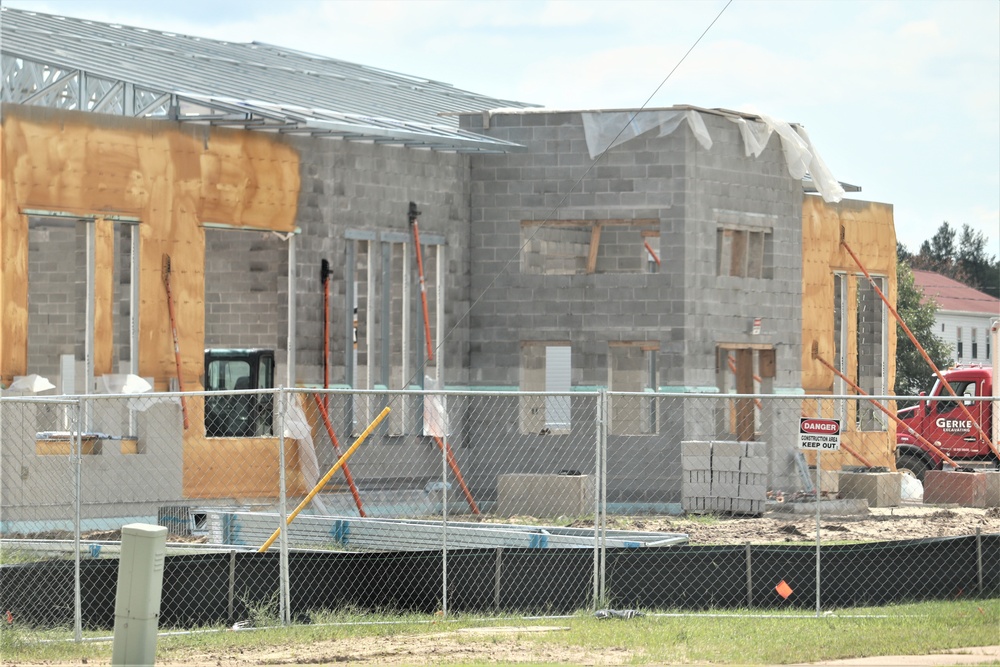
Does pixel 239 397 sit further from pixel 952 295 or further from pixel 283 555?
pixel 952 295

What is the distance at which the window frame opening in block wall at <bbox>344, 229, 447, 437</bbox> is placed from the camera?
25.2 m

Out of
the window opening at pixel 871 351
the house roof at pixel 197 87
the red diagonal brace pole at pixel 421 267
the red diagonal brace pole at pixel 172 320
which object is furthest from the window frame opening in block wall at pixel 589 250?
the red diagonal brace pole at pixel 172 320

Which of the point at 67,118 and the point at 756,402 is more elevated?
the point at 67,118

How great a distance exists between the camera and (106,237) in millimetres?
22219

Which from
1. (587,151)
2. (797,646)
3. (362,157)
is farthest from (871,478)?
(797,646)

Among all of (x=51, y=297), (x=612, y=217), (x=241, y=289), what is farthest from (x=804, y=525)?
(x=51, y=297)

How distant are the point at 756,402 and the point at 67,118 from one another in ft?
50.4

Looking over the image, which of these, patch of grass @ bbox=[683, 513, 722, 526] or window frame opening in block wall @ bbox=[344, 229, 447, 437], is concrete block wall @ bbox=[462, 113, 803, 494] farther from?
patch of grass @ bbox=[683, 513, 722, 526]

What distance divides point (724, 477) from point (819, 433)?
417 inches

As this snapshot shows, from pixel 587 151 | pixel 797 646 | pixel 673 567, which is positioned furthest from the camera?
pixel 587 151

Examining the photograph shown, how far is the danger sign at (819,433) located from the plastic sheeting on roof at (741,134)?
13.1m

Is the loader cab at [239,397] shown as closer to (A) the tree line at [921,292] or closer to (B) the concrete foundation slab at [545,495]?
(B) the concrete foundation slab at [545,495]

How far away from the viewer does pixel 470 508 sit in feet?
83.8

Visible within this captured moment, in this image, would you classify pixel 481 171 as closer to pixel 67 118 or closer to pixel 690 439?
pixel 690 439
